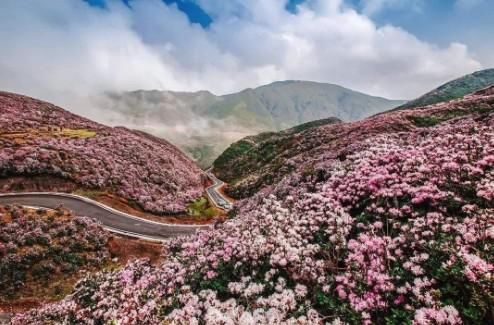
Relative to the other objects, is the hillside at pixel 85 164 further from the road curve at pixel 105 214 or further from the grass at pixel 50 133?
the road curve at pixel 105 214

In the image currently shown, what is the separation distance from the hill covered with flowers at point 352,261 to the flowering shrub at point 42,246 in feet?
53.0

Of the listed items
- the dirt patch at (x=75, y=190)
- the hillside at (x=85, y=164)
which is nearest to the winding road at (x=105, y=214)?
the dirt patch at (x=75, y=190)

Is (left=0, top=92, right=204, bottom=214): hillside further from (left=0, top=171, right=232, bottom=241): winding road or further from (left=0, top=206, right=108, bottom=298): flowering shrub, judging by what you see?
(left=0, top=206, right=108, bottom=298): flowering shrub

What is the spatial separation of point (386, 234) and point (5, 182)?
4930 centimetres

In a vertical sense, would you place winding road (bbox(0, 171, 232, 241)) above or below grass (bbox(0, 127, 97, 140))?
below

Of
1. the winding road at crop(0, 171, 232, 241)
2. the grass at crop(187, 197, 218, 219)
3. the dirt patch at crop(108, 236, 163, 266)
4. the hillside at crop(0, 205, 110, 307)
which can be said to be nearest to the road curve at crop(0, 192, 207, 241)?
the winding road at crop(0, 171, 232, 241)

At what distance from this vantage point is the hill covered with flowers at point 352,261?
6.96 meters

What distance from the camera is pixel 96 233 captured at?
113 feet

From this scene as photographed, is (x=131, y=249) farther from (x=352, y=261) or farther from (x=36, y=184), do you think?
(x=352, y=261)

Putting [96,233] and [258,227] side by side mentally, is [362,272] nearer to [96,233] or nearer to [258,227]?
[258,227]

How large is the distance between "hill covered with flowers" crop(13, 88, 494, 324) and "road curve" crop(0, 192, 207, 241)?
83.2 ft

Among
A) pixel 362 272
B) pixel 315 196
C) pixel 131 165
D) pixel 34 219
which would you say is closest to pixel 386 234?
pixel 362 272

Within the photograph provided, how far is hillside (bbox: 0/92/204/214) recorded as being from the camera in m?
44.7

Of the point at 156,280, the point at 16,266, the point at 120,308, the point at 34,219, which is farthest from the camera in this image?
the point at 34,219
